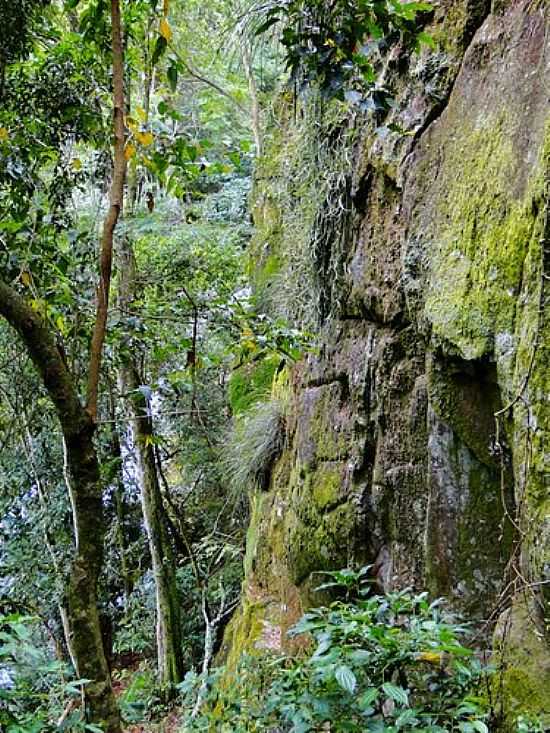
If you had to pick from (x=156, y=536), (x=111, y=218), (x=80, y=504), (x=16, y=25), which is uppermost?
(x=16, y=25)

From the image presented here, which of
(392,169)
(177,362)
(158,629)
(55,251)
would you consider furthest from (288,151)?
(158,629)

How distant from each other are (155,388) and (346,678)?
154 cm

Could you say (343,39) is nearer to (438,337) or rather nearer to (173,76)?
(173,76)

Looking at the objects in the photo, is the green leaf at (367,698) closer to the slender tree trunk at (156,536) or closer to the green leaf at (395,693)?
the green leaf at (395,693)

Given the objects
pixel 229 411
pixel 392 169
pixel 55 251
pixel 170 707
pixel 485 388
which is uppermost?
pixel 392 169

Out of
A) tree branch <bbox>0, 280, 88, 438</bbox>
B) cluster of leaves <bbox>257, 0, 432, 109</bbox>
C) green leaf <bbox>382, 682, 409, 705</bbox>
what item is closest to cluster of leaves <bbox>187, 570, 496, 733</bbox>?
green leaf <bbox>382, 682, 409, 705</bbox>

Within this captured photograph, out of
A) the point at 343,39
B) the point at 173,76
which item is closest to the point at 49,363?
the point at 173,76

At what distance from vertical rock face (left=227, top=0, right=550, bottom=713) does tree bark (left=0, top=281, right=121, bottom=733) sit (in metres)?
1.30

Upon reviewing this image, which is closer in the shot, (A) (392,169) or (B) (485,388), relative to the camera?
(B) (485,388)

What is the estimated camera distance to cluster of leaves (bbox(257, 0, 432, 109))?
74.8 inches

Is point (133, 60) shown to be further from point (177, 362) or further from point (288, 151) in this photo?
point (177, 362)

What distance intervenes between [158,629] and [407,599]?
533cm

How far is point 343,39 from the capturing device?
1965mm

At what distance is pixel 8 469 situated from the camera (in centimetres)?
714
